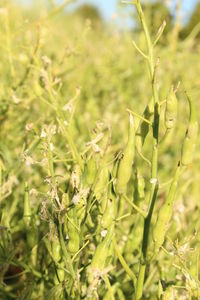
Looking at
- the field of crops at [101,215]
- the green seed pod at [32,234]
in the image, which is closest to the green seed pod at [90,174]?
the field of crops at [101,215]

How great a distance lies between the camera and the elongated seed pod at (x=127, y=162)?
0.44 m

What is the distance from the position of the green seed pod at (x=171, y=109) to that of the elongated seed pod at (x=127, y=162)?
0.10 ft

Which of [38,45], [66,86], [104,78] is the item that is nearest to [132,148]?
[38,45]

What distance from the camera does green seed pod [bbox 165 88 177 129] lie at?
1.42 feet

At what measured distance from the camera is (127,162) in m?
0.44

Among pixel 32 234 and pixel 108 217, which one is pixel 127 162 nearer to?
pixel 108 217

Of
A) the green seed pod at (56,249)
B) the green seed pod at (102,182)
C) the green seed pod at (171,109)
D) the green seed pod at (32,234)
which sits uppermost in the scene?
the green seed pod at (171,109)

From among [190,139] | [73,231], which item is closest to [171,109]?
[190,139]

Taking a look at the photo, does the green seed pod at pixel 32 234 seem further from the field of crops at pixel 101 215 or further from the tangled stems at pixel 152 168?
the tangled stems at pixel 152 168

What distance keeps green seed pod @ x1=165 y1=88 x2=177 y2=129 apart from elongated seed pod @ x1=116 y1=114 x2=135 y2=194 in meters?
0.03

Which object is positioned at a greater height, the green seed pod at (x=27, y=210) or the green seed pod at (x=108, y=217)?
the green seed pod at (x=108, y=217)

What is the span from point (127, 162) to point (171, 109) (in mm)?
60

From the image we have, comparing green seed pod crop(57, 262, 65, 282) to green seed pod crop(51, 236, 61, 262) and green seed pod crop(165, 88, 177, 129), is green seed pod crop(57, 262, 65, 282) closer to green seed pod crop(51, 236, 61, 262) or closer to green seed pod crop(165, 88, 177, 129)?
green seed pod crop(51, 236, 61, 262)

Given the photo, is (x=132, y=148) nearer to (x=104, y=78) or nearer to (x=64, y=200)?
(x=64, y=200)
